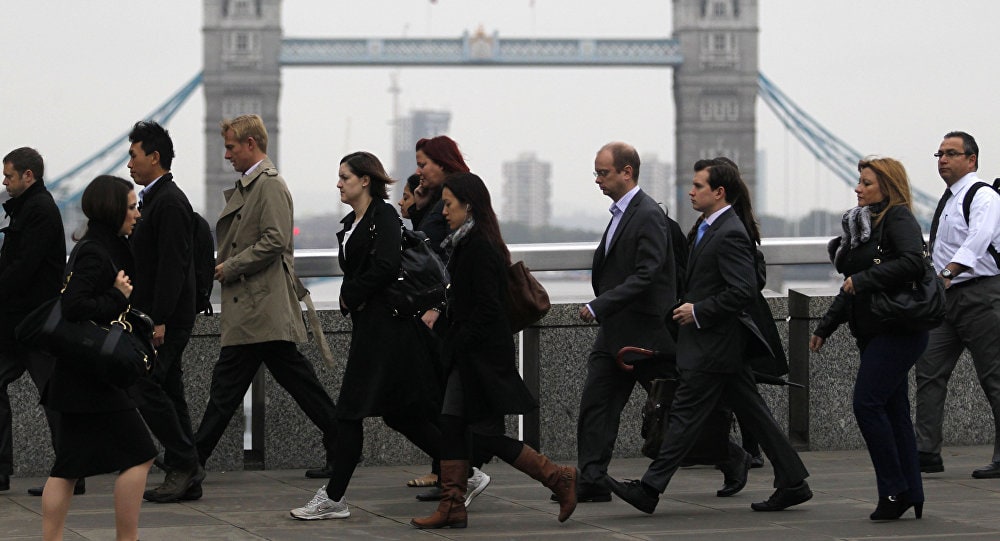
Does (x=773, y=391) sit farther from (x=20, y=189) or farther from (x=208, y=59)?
(x=208, y=59)

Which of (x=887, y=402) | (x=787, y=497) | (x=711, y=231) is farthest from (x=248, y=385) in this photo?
(x=887, y=402)

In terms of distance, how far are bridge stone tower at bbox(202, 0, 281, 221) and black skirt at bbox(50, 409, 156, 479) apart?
76743mm

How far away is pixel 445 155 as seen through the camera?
14.9 feet

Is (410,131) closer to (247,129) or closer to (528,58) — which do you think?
(528,58)

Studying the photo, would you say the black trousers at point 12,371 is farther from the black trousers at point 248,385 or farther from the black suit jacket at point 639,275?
the black suit jacket at point 639,275

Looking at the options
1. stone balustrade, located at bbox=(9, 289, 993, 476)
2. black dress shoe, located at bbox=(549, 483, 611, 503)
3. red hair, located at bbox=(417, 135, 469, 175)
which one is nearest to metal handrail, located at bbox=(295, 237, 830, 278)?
stone balustrade, located at bbox=(9, 289, 993, 476)

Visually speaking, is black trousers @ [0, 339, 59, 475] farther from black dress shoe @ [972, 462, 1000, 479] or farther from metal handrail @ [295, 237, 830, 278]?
black dress shoe @ [972, 462, 1000, 479]

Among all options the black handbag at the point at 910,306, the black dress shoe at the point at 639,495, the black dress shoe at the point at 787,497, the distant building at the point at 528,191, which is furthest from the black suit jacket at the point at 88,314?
the distant building at the point at 528,191

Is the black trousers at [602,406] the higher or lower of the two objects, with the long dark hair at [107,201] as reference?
lower

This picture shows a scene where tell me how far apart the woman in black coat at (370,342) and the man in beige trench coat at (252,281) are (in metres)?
0.58

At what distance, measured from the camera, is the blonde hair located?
419cm

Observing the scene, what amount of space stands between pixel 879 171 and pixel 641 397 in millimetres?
1891

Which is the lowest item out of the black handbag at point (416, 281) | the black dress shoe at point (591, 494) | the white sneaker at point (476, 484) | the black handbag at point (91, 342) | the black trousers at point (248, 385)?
the black dress shoe at point (591, 494)

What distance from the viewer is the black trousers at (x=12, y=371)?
469cm
